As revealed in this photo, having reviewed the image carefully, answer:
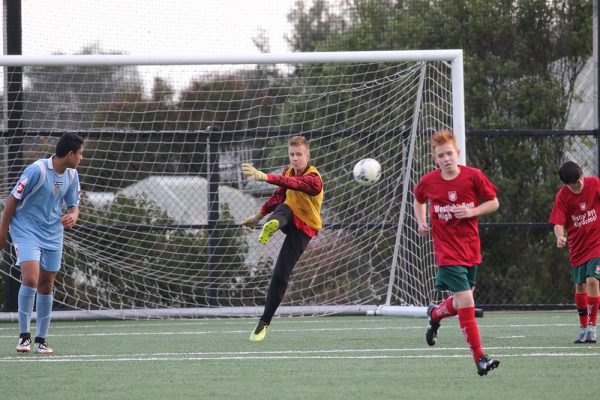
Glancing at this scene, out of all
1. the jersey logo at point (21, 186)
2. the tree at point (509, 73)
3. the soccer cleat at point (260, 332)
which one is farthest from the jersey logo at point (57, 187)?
the tree at point (509, 73)

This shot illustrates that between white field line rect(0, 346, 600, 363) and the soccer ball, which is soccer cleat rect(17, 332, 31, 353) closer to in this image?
white field line rect(0, 346, 600, 363)

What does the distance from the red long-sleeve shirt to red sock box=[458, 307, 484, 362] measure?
254 cm

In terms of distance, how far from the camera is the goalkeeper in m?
9.34

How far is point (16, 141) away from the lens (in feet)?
41.4

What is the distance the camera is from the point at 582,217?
9211 millimetres

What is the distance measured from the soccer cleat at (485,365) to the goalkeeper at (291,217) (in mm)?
3196

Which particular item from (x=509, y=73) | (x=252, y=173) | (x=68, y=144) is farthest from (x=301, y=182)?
(x=509, y=73)

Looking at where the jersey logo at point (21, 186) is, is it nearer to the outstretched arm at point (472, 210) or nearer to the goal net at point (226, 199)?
the outstretched arm at point (472, 210)

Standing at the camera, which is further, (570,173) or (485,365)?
(570,173)

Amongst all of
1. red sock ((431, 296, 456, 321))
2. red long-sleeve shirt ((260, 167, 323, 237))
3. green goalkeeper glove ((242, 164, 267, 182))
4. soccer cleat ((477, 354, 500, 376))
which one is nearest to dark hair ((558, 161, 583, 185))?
red sock ((431, 296, 456, 321))

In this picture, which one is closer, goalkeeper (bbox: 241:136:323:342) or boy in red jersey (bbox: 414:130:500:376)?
boy in red jersey (bbox: 414:130:500:376)

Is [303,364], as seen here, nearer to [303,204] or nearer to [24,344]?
[24,344]

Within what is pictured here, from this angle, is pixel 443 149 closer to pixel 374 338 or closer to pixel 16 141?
pixel 374 338

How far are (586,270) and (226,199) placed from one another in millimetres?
5276
